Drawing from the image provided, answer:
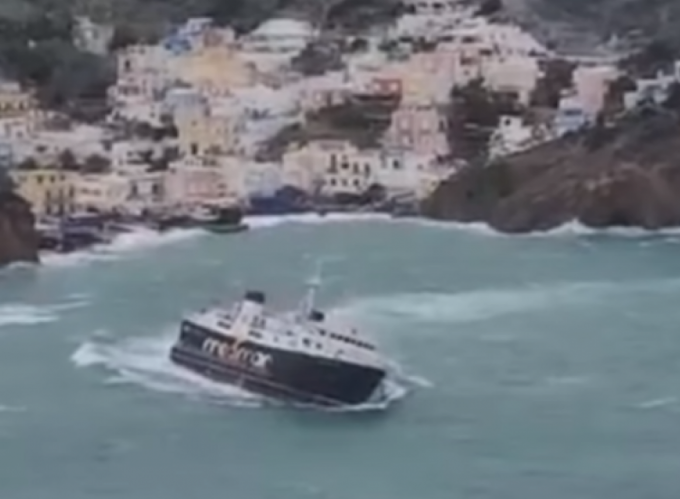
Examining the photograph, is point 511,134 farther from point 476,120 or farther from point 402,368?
point 402,368

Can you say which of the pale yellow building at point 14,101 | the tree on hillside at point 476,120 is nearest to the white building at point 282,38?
→ the tree on hillside at point 476,120

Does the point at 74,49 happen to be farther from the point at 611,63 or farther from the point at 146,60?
the point at 611,63

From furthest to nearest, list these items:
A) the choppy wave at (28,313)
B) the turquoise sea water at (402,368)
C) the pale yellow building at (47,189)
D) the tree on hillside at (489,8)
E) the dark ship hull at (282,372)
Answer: the tree on hillside at (489,8) < the pale yellow building at (47,189) < the choppy wave at (28,313) < the dark ship hull at (282,372) < the turquoise sea water at (402,368)

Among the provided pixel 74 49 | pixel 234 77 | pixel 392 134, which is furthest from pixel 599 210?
pixel 74 49

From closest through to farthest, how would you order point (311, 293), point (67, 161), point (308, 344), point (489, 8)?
1. point (308, 344)
2. point (311, 293)
3. point (67, 161)
4. point (489, 8)

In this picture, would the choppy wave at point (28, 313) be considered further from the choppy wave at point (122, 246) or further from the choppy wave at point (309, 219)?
the choppy wave at point (309, 219)

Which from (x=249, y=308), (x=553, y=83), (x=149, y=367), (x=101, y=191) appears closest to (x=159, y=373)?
(x=149, y=367)

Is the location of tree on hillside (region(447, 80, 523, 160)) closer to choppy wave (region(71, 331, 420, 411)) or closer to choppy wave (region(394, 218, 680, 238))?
choppy wave (region(394, 218, 680, 238))

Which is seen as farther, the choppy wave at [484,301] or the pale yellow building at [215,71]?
the pale yellow building at [215,71]
